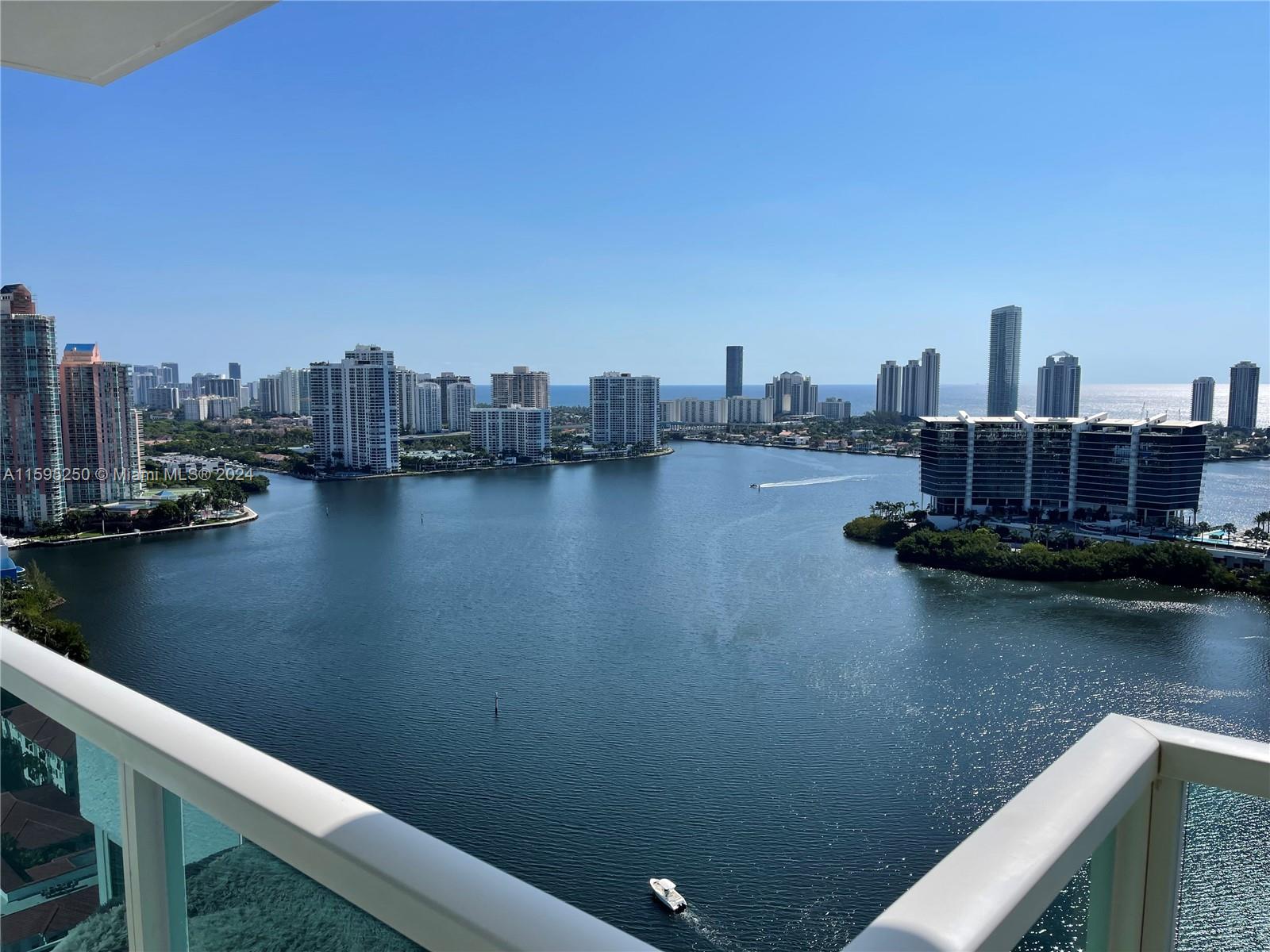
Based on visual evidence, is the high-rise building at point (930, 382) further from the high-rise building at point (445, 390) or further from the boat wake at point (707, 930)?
the boat wake at point (707, 930)

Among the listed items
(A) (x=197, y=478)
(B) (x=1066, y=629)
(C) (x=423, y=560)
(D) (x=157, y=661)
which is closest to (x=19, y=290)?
(A) (x=197, y=478)

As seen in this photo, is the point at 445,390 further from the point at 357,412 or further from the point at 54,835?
the point at 54,835

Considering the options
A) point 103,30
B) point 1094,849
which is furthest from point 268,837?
point 103,30

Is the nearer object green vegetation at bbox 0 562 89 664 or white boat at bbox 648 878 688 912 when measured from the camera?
white boat at bbox 648 878 688 912

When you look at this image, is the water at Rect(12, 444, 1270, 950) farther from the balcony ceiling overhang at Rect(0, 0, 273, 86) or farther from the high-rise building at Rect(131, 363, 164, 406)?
the high-rise building at Rect(131, 363, 164, 406)

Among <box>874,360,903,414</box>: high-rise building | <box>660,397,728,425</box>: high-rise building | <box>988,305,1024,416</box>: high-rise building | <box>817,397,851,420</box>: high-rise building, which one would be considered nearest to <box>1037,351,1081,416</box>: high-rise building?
<box>988,305,1024,416</box>: high-rise building

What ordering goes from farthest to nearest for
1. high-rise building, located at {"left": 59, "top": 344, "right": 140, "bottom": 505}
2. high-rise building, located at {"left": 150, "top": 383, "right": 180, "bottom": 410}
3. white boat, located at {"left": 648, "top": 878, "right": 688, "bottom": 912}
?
high-rise building, located at {"left": 150, "top": 383, "right": 180, "bottom": 410} → high-rise building, located at {"left": 59, "top": 344, "right": 140, "bottom": 505} → white boat, located at {"left": 648, "top": 878, "right": 688, "bottom": 912}

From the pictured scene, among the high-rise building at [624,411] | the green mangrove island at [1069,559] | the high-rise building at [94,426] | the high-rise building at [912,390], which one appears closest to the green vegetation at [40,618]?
the high-rise building at [94,426]
